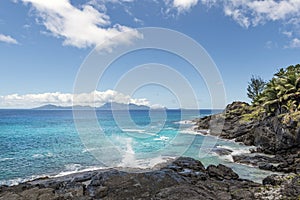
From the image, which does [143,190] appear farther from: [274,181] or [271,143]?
[271,143]

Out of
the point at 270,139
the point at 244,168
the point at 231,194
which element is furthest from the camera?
the point at 270,139

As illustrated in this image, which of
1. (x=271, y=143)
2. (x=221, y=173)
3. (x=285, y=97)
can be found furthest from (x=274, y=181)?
(x=285, y=97)

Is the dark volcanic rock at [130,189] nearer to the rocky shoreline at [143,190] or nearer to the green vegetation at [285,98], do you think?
the rocky shoreline at [143,190]

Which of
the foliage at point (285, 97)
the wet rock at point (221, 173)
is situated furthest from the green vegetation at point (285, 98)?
the wet rock at point (221, 173)

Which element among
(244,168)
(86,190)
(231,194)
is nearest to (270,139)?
(244,168)

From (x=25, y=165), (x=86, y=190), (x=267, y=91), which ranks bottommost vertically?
(x=25, y=165)

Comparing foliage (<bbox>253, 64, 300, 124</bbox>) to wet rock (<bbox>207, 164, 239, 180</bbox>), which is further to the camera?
foliage (<bbox>253, 64, 300, 124</bbox>)

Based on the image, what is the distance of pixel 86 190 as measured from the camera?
10227 mm

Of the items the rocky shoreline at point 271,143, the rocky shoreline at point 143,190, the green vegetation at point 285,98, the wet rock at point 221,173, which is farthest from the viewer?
the green vegetation at point 285,98

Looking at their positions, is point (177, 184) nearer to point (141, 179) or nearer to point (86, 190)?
point (141, 179)

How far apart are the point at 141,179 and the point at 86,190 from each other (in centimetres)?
239

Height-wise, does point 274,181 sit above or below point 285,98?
below

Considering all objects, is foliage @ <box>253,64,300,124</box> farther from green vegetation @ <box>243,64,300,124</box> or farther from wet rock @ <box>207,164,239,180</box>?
wet rock @ <box>207,164,239,180</box>

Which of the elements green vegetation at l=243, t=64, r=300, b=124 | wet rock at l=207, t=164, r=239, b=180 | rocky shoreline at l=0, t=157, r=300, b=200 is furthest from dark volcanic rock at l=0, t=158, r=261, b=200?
green vegetation at l=243, t=64, r=300, b=124
